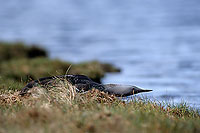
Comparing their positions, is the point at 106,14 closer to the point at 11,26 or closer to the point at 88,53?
the point at 11,26

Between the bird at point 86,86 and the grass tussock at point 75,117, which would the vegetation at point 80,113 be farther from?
the bird at point 86,86

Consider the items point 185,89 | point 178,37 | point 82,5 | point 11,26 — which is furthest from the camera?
point 82,5

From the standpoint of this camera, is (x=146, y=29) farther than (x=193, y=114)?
Yes

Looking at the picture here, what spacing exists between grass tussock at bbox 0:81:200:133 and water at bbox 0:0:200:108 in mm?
2621

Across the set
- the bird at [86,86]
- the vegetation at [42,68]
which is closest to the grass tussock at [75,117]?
the bird at [86,86]

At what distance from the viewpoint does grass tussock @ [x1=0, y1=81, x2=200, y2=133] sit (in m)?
5.77

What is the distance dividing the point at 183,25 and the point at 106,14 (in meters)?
19.1

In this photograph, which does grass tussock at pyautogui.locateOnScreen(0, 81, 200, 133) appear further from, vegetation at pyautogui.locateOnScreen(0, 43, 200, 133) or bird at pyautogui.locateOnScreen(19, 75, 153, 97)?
bird at pyautogui.locateOnScreen(19, 75, 153, 97)

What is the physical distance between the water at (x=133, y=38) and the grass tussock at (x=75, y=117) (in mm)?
2621

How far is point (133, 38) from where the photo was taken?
1227 inches

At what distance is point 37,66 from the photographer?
17.3m

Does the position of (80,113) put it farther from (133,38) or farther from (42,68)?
(133,38)

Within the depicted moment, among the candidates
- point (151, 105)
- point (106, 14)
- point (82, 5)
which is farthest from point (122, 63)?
point (82, 5)

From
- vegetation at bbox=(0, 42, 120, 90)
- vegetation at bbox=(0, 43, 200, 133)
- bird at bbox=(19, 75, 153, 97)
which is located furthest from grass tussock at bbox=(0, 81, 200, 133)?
vegetation at bbox=(0, 42, 120, 90)
